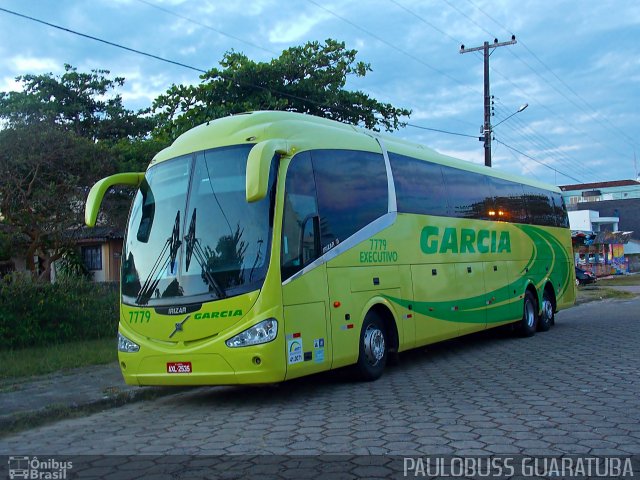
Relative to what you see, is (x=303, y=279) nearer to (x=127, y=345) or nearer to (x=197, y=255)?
(x=197, y=255)

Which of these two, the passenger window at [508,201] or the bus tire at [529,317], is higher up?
the passenger window at [508,201]

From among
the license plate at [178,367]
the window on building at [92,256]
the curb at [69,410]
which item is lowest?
the curb at [69,410]

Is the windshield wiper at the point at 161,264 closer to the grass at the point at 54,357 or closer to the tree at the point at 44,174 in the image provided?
the grass at the point at 54,357

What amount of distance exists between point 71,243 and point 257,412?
12729 mm

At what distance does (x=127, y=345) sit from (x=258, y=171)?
10.0 feet

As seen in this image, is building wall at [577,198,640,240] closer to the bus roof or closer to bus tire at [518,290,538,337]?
bus tire at [518,290,538,337]

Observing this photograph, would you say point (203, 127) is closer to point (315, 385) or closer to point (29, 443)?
point (315, 385)

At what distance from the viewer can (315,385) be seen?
31.0 feet

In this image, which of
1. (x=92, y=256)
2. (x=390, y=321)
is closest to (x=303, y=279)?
(x=390, y=321)

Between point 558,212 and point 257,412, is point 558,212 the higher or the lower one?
the higher one

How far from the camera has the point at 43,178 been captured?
16.3 meters

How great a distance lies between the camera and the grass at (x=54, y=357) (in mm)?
10734

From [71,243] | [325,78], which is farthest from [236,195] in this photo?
[325,78]

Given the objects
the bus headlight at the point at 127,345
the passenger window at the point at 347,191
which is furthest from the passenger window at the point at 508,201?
the bus headlight at the point at 127,345
